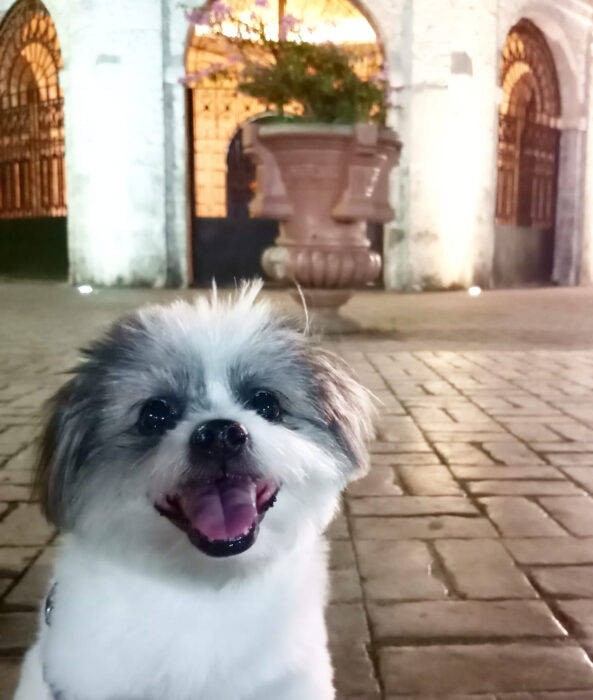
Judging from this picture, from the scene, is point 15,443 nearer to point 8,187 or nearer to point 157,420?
point 157,420

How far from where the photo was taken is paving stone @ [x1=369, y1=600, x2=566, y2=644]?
7.17ft

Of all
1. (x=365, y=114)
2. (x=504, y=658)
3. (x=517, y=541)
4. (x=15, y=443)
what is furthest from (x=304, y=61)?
(x=504, y=658)

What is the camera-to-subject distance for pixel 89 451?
1.62 metres

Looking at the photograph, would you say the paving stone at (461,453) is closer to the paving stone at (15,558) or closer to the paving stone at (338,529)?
the paving stone at (338,529)

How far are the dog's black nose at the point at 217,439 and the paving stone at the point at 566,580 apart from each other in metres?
1.36

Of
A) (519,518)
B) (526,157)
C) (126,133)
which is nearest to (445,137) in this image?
(526,157)

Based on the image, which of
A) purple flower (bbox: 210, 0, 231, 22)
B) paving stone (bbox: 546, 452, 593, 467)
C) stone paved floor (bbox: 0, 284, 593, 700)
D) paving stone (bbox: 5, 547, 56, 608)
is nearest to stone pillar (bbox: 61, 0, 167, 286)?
purple flower (bbox: 210, 0, 231, 22)

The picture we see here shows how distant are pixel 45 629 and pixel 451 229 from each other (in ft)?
42.7

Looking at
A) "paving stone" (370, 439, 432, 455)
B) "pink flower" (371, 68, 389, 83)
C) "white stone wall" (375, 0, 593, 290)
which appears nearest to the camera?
"paving stone" (370, 439, 432, 455)

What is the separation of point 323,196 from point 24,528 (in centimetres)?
546

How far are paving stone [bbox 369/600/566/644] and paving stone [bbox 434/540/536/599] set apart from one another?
66 millimetres

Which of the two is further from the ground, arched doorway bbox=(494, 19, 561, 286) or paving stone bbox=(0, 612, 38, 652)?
arched doorway bbox=(494, 19, 561, 286)

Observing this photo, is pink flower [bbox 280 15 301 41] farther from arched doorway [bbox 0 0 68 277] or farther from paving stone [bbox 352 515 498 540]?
arched doorway [bbox 0 0 68 277]

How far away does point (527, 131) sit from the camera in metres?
15.7
